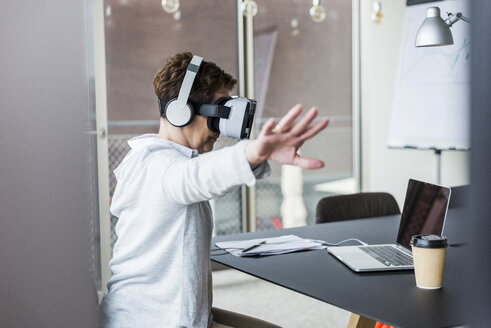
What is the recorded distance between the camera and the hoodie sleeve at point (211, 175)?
34.6 inches

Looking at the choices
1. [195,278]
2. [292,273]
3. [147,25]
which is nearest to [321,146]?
[147,25]

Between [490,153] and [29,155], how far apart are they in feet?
1.50

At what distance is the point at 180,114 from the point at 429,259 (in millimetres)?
653

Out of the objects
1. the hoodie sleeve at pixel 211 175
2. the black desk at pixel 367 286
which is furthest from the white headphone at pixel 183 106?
the black desk at pixel 367 286

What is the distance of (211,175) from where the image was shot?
0.93 m

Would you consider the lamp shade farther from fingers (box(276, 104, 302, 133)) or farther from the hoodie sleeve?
fingers (box(276, 104, 302, 133))

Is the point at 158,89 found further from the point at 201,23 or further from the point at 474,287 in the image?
the point at 201,23

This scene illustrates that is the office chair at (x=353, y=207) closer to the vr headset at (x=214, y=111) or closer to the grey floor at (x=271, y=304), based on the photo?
the grey floor at (x=271, y=304)

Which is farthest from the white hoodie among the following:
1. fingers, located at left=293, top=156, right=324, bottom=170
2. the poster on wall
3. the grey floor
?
the poster on wall

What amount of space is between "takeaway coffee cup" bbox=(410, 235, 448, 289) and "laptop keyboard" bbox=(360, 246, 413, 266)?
8.3 inches

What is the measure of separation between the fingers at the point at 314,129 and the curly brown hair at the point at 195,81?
448 mm

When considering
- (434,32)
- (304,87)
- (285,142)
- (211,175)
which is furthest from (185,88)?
(304,87)

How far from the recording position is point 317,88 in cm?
452

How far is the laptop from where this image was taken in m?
1.62
